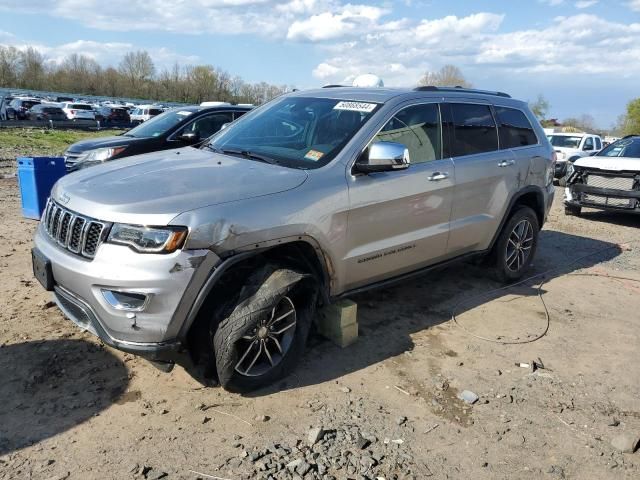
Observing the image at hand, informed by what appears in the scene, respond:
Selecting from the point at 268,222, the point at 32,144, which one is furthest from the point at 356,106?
the point at 32,144

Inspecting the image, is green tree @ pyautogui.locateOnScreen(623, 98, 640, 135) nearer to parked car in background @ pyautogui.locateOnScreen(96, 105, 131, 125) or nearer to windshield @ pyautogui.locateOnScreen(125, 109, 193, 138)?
parked car in background @ pyautogui.locateOnScreen(96, 105, 131, 125)

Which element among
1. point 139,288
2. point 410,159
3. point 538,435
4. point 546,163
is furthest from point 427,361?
point 546,163

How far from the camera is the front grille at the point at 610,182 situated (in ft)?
30.8

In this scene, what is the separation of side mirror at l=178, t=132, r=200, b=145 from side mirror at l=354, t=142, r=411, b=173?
467 cm

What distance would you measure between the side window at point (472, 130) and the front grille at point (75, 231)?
3.05 metres

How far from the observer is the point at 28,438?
2.94 metres

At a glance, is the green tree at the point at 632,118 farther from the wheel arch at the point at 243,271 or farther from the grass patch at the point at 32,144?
the wheel arch at the point at 243,271

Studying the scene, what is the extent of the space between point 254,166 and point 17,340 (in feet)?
7.21

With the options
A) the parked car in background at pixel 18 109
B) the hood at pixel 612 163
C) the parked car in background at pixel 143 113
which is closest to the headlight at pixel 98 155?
the hood at pixel 612 163

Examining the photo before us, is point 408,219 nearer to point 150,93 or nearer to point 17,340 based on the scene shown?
point 17,340

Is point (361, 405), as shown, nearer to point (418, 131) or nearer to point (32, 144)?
point (418, 131)

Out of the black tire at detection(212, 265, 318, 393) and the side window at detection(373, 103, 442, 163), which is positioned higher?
the side window at detection(373, 103, 442, 163)

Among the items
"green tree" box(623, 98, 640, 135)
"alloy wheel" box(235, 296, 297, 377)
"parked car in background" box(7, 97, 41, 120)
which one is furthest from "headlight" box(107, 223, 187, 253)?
"green tree" box(623, 98, 640, 135)

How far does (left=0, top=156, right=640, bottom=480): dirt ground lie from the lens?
2877 millimetres
